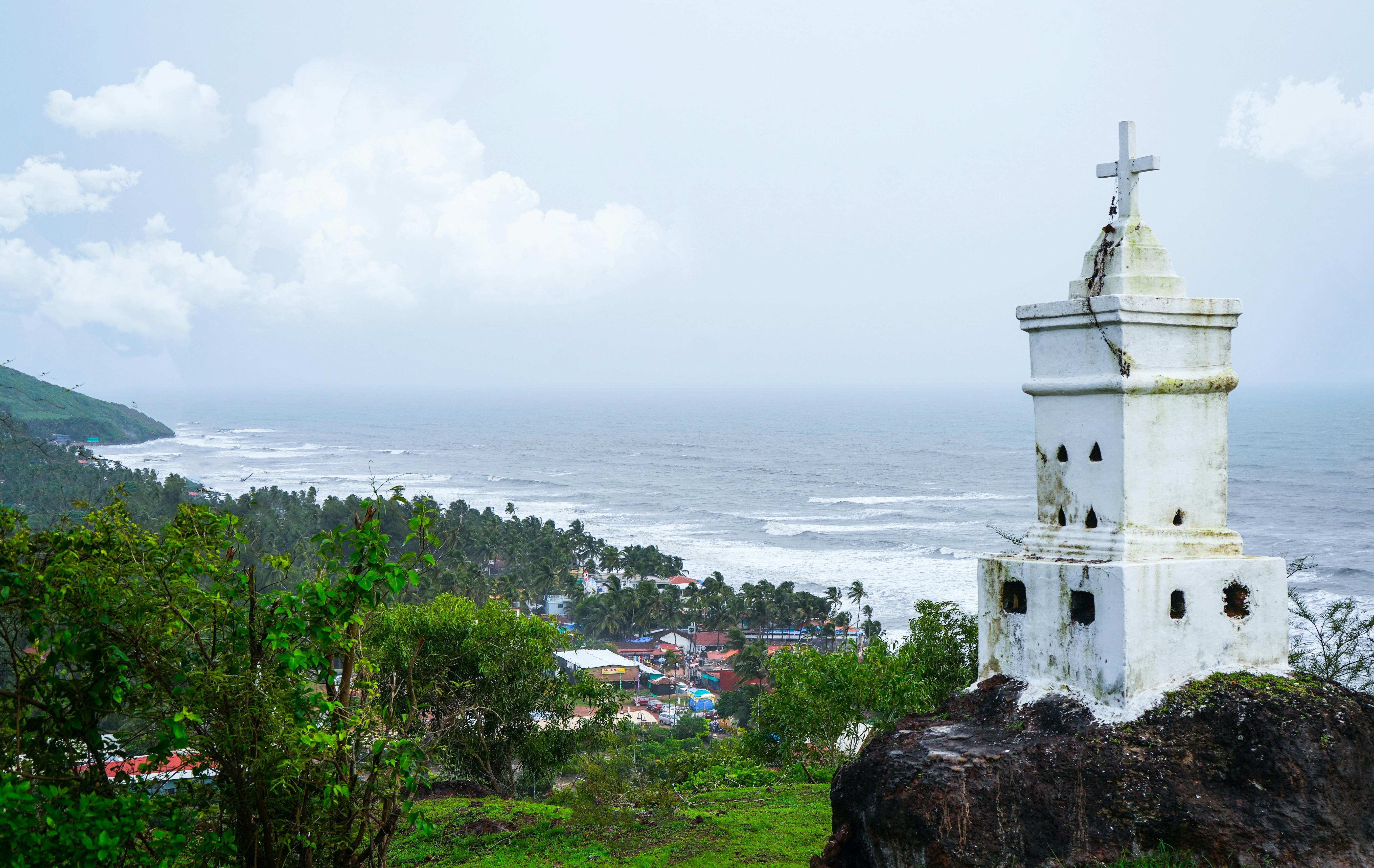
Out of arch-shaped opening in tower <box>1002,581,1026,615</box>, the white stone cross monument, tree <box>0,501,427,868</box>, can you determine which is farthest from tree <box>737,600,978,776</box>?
tree <box>0,501,427,868</box>

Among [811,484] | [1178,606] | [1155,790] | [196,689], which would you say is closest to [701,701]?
[1178,606]

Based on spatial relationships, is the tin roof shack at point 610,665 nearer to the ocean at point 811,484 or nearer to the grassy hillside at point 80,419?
the ocean at point 811,484

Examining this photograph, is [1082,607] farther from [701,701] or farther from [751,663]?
[701,701]

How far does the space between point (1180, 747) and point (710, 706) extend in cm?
3950

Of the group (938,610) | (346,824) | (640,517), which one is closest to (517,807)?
(938,610)

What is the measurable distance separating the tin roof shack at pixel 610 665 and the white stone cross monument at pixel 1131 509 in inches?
1259

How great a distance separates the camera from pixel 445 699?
1812 cm

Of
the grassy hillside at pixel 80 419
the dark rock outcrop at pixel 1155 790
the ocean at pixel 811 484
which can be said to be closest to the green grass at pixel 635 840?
the dark rock outcrop at pixel 1155 790

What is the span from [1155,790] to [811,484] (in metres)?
101

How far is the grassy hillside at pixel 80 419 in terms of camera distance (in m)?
108

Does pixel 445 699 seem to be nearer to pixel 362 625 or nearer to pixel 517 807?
pixel 517 807

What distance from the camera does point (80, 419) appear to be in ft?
411

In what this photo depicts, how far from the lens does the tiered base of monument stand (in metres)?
9.16

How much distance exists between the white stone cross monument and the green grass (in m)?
3.99
